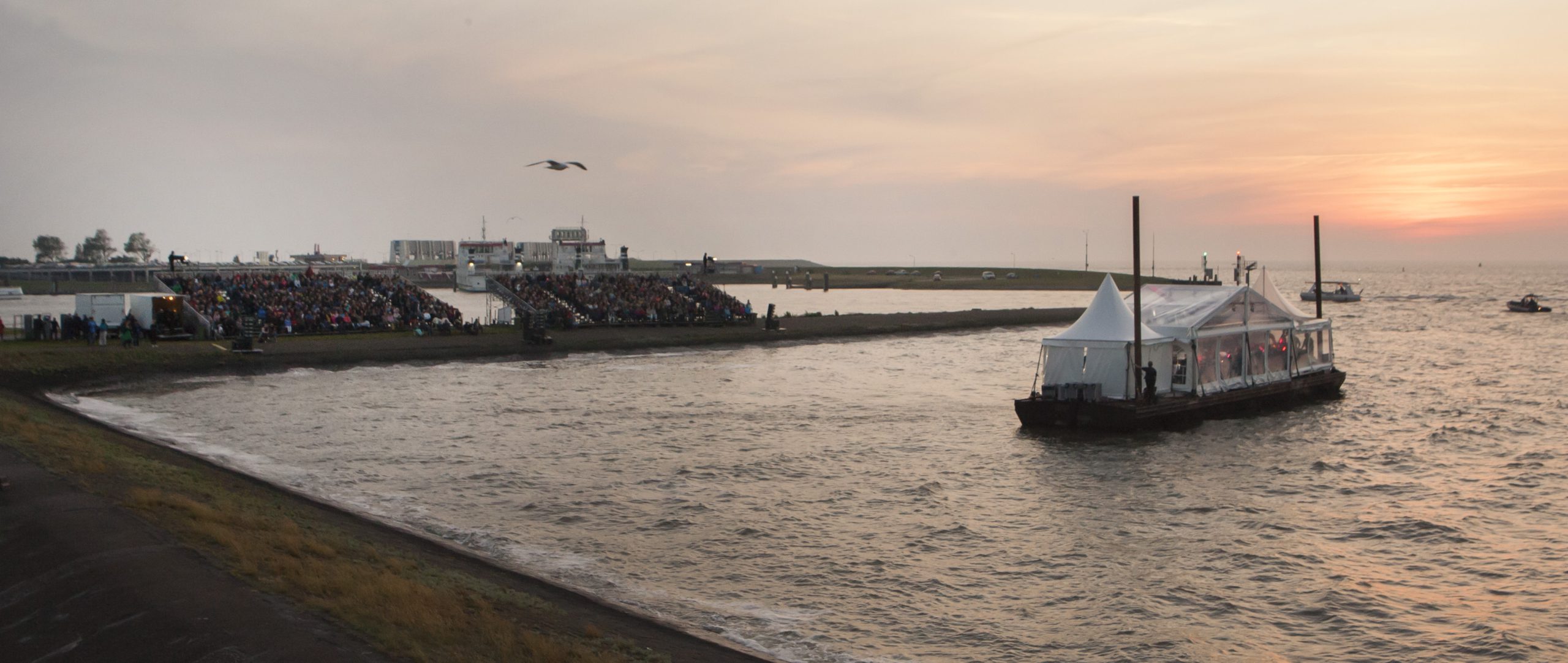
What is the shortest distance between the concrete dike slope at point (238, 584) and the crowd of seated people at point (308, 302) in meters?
28.5

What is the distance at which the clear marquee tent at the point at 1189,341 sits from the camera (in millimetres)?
28734

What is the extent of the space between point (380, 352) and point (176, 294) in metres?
9.80

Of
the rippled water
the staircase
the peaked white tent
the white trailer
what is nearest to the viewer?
the rippled water

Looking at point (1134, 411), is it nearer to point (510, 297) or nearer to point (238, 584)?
point (238, 584)

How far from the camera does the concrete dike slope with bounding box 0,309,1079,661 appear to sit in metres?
9.98

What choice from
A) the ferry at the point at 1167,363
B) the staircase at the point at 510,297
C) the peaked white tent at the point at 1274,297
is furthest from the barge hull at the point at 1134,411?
the staircase at the point at 510,297

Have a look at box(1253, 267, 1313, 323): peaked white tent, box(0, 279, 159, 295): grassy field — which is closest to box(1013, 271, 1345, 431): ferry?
box(1253, 267, 1313, 323): peaked white tent

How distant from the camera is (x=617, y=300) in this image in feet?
199

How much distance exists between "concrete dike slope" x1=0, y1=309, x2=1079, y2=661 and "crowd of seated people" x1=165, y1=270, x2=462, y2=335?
28.5 metres

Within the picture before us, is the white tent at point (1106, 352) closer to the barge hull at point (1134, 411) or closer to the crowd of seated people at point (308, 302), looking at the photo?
the barge hull at point (1134, 411)

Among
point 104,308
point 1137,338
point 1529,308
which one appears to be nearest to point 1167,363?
point 1137,338

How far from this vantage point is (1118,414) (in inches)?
1096

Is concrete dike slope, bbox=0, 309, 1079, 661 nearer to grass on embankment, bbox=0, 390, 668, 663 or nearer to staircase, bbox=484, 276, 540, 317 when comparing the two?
grass on embankment, bbox=0, 390, 668, 663

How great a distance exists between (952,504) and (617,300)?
42.9 metres
